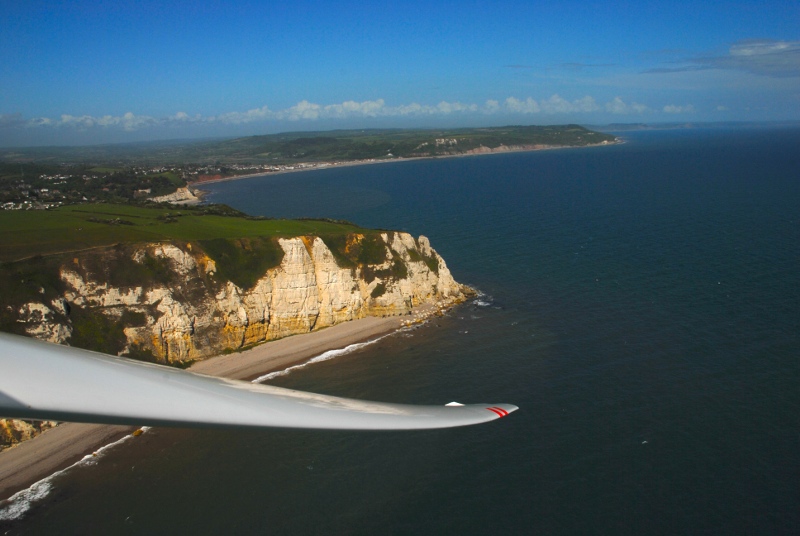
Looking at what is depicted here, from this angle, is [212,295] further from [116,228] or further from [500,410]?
[500,410]

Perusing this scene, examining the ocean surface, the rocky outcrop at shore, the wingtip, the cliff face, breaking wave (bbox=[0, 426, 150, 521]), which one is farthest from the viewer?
the cliff face

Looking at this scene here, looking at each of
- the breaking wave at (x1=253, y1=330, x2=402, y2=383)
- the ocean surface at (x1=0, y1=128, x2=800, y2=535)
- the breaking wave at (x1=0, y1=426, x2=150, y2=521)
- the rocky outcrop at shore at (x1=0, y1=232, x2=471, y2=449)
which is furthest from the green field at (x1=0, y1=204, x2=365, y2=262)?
the breaking wave at (x1=0, y1=426, x2=150, y2=521)

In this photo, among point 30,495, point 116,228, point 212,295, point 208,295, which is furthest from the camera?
point 116,228

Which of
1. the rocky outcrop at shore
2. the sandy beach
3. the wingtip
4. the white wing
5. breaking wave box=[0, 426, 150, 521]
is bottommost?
breaking wave box=[0, 426, 150, 521]

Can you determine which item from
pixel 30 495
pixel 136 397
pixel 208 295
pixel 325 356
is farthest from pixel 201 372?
pixel 136 397

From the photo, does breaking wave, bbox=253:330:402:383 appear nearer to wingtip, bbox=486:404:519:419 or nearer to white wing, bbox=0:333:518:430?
wingtip, bbox=486:404:519:419

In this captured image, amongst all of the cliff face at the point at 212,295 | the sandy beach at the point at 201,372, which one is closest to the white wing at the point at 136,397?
the sandy beach at the point at 201,372

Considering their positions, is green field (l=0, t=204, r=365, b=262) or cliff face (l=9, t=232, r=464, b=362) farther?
green field (l=0, t=204, r=365, b=262)
